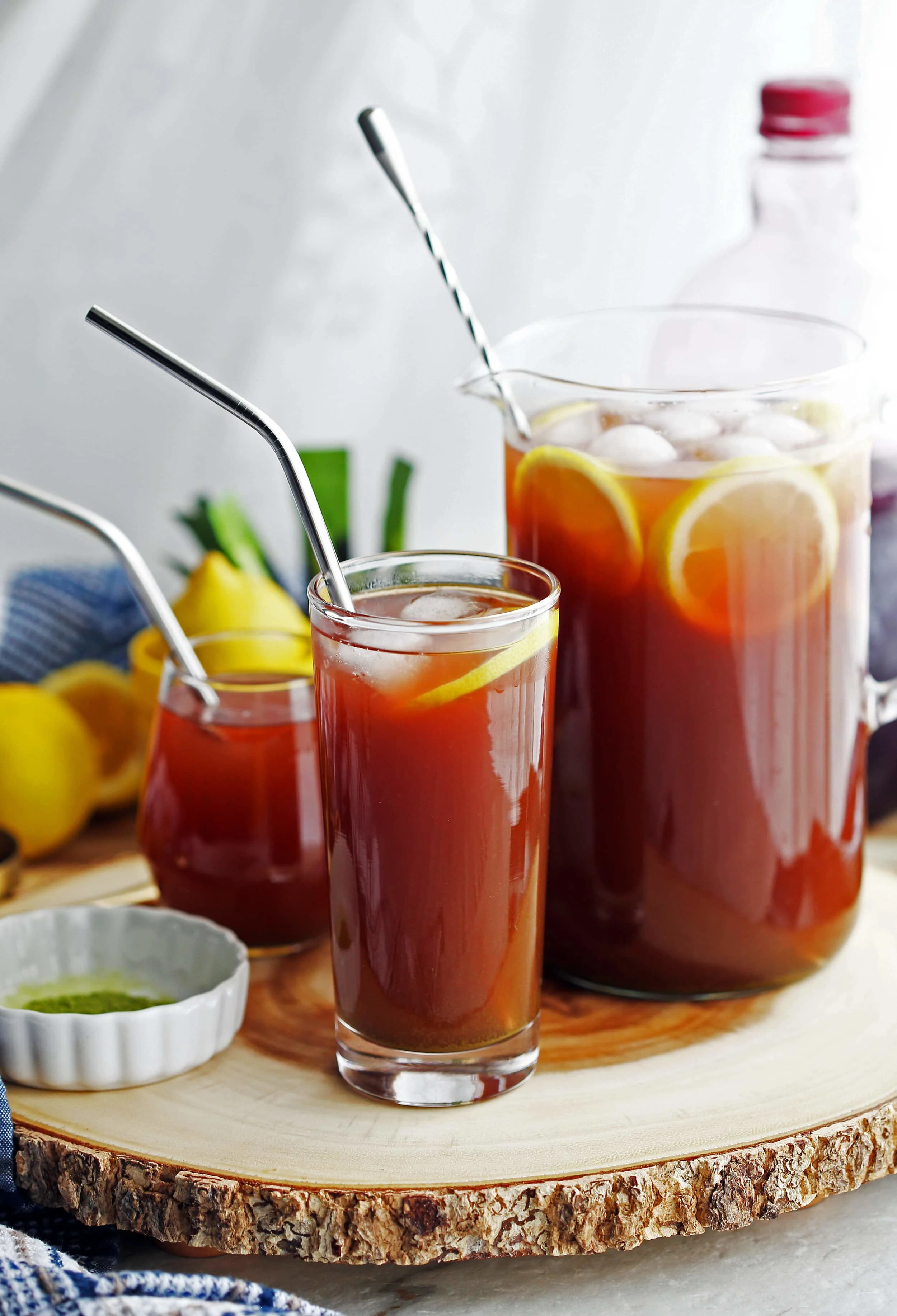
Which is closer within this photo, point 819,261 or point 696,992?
point 696,992

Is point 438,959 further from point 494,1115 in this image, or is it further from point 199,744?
point 199,744

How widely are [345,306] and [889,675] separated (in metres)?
0.94

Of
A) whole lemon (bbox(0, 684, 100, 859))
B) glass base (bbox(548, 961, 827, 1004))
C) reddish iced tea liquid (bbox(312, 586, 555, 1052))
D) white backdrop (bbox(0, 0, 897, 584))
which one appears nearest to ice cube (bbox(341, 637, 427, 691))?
reddish iced tea liquid (bbox(312, 586, 555, 1052))

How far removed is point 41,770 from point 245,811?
31 centimetres

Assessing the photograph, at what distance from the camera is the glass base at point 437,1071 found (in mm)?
912

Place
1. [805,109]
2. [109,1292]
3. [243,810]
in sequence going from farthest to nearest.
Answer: [805,109], [243,810], [109,1292]

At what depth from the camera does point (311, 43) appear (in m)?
1.80

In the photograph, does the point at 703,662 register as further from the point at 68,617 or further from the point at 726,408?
the point at 68,617

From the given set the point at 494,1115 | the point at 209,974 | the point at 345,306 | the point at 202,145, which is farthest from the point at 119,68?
the point at 494,1115

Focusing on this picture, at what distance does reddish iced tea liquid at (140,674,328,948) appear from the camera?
107 cm

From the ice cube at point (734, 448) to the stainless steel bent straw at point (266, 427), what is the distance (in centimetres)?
22

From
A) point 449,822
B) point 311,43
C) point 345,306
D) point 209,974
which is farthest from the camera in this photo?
point 345,306

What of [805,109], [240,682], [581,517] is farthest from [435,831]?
[805,109]

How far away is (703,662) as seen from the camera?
0.95 m
